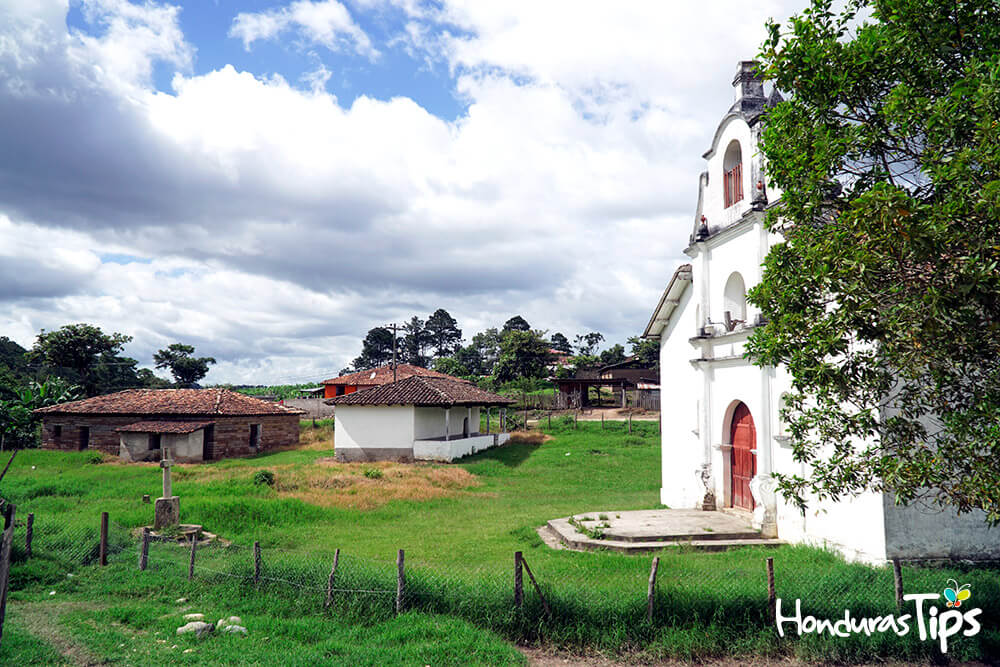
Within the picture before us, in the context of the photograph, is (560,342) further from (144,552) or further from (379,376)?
(144,552)

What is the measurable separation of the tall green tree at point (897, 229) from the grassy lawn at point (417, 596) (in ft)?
6.76

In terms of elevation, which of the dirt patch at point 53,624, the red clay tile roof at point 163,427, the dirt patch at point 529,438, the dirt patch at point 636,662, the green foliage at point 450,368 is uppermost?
the green foliage at point 450,368

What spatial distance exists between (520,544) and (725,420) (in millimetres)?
5827

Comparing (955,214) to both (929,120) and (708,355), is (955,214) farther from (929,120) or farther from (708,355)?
(708,355)

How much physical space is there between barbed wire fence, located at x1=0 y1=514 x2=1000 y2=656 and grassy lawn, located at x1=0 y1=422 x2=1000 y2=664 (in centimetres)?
2

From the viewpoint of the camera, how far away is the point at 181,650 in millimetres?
7734

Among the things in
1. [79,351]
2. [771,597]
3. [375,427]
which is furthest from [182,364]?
[771,597]

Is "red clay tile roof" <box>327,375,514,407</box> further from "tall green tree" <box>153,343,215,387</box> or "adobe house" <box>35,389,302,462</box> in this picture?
"tall green tree" <box>153,343,215,387</box>

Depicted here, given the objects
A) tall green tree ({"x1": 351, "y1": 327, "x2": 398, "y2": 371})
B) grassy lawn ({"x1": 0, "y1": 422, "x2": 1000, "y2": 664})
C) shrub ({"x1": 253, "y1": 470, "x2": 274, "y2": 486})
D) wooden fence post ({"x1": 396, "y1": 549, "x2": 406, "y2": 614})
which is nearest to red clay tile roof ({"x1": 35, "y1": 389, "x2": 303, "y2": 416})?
shrub ({"x1": 253, "y1": 470, "x2": 274, "y2": 486})

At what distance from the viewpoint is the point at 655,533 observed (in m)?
13.1

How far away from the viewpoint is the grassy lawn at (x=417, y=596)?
Answer: 7754 mm

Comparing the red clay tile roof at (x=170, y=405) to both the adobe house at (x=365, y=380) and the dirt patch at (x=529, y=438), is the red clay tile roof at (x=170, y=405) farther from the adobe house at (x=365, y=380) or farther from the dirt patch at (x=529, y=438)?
the adobe house at (x=365, y=380)

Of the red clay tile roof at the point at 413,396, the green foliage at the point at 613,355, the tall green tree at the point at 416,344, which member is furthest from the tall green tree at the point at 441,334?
the red clay tile roof at the point at 413,396

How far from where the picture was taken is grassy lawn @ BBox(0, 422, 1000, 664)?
7754mm
